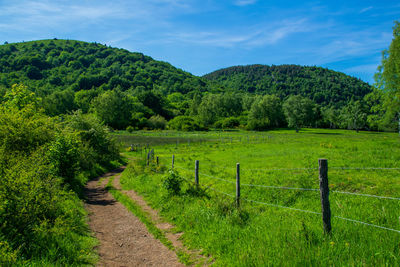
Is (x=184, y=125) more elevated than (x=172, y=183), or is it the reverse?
(x=184, y=125)

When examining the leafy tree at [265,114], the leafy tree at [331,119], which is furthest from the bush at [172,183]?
the leafy tree at [331,119]

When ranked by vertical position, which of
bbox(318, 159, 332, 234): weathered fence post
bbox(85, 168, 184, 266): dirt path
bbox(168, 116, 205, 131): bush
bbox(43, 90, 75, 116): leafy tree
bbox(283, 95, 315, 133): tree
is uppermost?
bbox(43, 90, 75, 116): leafy tree

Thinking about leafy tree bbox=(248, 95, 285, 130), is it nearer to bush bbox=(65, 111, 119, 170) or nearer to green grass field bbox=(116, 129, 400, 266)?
bush bbox=(65, 111, 119, 170)

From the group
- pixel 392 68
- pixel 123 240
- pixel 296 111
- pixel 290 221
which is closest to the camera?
pixel 290 221

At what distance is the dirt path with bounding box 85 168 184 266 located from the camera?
7.07 m

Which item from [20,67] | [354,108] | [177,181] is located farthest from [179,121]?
[20,67]

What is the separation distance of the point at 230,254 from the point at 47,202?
6.35 metres

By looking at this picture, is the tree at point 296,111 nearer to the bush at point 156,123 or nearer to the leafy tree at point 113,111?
the bush at point 156,123

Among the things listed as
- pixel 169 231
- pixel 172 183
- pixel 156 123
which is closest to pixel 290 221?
pixel 169 231

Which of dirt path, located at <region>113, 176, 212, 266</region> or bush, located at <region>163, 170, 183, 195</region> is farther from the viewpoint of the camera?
bush, located at <region>163, 170, 183, 195</region>

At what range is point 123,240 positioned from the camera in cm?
866

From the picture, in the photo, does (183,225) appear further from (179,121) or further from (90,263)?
(179,121)

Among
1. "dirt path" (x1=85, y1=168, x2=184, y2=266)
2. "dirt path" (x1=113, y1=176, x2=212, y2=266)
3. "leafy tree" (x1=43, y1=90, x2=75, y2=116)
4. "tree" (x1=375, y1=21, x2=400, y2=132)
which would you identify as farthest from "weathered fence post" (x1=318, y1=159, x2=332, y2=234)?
"leafy tree" (x1=43, y1=90, x2=75, y2=116)

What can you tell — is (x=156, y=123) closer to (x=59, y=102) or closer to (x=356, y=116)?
(x=59, y=102)
